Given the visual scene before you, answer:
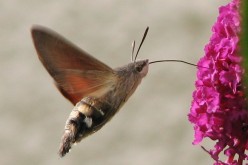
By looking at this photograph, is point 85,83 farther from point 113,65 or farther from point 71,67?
point 113,65

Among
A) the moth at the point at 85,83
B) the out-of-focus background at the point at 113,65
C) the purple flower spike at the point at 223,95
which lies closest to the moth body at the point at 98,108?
the moth at the point at 85,83

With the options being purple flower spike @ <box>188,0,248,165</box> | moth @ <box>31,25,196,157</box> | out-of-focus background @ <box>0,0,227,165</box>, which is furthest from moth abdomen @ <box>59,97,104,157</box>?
out-of-focus background @ <box>0,0,227,165</box>

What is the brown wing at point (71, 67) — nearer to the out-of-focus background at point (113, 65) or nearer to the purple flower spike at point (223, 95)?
the purple flower spike at point (223, 95)

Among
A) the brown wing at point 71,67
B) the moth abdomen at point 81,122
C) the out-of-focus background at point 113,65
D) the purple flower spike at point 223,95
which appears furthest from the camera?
the out-of-focus background at point 113,65

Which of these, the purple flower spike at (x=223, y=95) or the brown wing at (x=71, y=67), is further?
the brown wing at (x=71, y=67)

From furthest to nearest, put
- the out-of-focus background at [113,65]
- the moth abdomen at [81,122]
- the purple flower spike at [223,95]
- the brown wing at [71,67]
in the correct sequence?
1. the out-of-focus background at [113,65]
2. the moth abdomen at [81,122]
3. the brown wing at [71,67]
4. the purple flower spike at [223,95]

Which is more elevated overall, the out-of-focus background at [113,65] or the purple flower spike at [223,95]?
the purple flower spike at [223,95]

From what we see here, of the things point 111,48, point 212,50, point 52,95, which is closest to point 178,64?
point 111,48
